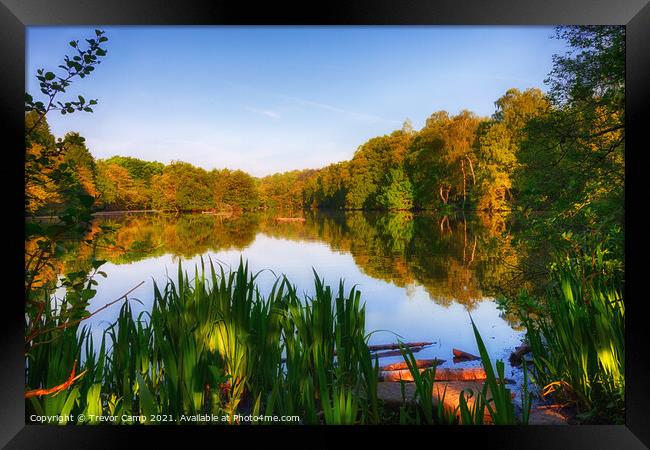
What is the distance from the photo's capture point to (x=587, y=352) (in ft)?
7.32

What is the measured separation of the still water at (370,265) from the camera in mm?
3250

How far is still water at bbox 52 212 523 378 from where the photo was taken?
3.25 metres

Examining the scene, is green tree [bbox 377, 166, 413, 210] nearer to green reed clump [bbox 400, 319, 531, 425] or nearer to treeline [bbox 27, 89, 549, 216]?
treeline [bbox 27, 89, 549, 216]

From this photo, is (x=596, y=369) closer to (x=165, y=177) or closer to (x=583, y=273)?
(x=583, y=273)

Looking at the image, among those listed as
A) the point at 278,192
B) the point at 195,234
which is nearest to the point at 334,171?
the point at 278,192

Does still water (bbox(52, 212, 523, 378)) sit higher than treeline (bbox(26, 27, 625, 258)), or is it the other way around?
treeline (bbox(26, 27, 625, 258))

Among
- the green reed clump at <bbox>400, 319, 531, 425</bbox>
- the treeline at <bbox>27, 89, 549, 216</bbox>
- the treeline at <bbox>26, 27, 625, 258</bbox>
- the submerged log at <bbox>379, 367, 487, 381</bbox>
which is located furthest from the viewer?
the treeline at <bbox>27, 89, 549, 216</bbox>

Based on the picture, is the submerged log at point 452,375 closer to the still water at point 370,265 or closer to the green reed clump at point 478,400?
the still water at point 370,265

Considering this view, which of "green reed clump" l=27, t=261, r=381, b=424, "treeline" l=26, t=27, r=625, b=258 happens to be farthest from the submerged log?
"treeline" l=26, t=27, r=625, b=258

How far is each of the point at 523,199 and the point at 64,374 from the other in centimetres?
316

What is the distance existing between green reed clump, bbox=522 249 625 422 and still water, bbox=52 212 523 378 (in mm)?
630
